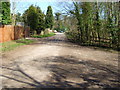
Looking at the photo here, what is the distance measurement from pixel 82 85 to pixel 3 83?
2583 millimetres

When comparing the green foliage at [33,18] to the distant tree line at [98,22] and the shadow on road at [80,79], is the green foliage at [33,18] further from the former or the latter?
the shadow on road at [80,79]

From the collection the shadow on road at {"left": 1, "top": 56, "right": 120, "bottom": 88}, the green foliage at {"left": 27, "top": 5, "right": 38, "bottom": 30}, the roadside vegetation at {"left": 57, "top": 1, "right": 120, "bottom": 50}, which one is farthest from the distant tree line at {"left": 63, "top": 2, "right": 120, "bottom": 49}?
the green foliage at {"left": 27, "top": 5, "right": 38, "bottom": 30}

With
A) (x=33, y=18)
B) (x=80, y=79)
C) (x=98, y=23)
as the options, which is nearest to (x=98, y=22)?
(x=98, y=23)

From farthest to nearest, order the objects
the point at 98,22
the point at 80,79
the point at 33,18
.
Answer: the point at 33,18 < the point at 98,22 < the point at 80,79

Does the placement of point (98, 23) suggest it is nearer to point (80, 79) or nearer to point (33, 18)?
point (80, 79)

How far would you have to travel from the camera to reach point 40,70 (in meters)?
7.36

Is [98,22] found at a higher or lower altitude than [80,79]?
higher

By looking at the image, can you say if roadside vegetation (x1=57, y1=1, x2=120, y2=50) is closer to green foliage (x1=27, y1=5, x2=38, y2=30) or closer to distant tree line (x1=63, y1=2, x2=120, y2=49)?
distant tree line (x1=63, y1=2, x2=120, y2=49)

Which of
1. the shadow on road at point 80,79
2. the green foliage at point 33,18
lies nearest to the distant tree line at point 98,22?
the shadow on road at point 80,79

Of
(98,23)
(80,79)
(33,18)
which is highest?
(33,18)

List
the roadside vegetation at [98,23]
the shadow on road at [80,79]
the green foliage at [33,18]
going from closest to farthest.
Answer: the shadow on road at [80,79]
the roadside vegetation at [98,23]
the green foliage at [33,18]

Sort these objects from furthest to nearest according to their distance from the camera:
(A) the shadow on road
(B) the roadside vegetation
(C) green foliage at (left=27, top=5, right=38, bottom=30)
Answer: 1. (C) green foliage at (left=27, top=5, right=38, bottom=30)
2. (B) the roadside vegetation
3. (A) the shadow on road

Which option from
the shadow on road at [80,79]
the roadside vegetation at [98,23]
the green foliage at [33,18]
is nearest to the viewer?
the shadow on road at [80,79]

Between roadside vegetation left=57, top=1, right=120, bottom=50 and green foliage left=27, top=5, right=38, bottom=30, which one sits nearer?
roadside vegetation left=57, top=1, right=120, bottom=50
